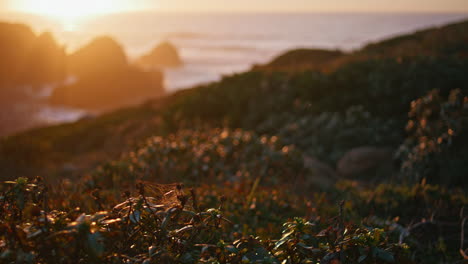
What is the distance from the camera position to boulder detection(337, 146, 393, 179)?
24.9 ft

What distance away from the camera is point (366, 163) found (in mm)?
7691

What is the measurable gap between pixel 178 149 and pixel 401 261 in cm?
523

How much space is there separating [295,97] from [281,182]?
666 centimetres

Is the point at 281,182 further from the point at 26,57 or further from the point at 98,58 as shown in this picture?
the point at 98,58

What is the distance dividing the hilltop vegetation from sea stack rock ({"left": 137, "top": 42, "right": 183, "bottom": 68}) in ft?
252

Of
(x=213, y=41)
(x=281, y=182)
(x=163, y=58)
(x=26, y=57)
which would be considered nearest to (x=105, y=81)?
(x=26, y=57)

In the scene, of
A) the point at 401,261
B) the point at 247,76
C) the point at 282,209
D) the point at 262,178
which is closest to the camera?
the point at 401,261

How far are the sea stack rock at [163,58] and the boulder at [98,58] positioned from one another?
13.1m

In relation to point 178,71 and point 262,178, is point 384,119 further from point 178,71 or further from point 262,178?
point 178,71

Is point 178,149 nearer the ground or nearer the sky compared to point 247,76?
nearer the ground

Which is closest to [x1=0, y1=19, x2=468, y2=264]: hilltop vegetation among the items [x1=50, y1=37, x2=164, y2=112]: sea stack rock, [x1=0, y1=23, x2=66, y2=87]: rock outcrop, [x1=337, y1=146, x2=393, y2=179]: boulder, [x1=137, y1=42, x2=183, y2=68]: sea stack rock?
[x1=337, y1=146, x2=393, y2=179]: boulder

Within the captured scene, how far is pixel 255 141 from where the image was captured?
7.18m

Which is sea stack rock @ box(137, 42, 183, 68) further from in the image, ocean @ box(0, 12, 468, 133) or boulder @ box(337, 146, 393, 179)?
boulder @ box(337, 146, 393, 179)

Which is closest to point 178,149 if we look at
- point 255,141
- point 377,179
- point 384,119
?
point 255,141
